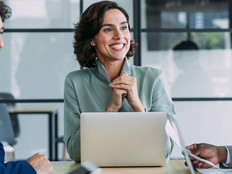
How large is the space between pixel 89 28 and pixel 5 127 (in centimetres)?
221

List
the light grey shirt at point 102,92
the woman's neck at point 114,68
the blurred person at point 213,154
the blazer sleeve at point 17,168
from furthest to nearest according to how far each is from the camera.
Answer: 1. the woman's neck at point 114,68
2. the light grey shirt at point 102,92
3. the blurred person at point 213,154
4. the blazer sleeve at point 17,168

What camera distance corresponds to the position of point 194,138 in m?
4.14

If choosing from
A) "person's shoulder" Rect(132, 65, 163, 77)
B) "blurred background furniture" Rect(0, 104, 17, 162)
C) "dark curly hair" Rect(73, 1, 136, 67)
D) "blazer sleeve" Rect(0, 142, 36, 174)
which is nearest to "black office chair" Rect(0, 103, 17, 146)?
"blurred background furniture" Rect(0, 104, 17, 162)

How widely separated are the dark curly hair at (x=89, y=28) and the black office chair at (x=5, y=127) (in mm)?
1958

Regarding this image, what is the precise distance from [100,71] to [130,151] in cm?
71

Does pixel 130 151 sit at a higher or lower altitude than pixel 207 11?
lower

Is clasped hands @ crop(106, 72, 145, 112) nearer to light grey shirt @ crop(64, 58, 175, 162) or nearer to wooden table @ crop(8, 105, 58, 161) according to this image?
light grey shirt @ crop(64, 58, 175, 162)

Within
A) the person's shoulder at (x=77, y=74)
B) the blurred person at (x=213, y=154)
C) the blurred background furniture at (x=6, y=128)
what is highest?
the person's shoulder at (x=77, y=74)

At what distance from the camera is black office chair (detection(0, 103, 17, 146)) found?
4.06 meters

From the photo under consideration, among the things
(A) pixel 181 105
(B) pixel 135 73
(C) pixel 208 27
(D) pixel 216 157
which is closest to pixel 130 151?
(D) pixel 216 157

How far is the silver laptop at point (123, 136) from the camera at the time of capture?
1.56 meters

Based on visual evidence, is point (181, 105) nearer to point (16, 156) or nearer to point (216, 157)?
point (16, 156)

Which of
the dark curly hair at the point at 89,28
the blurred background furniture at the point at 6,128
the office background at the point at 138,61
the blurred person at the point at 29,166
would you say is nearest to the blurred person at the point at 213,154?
the blurred person at the point at 29,166

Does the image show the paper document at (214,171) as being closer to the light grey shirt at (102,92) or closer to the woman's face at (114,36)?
the light grey shirt at (102,92)
